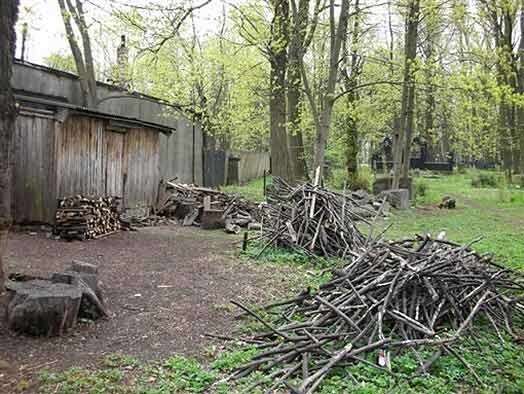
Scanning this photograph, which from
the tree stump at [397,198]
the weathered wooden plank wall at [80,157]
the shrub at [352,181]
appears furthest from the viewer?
the shrub at [352,181]

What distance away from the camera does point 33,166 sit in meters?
9.94

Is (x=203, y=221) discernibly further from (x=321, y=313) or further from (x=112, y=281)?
(x=321, y=313)

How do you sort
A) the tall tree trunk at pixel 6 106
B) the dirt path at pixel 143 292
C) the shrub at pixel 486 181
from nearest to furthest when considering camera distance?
the dirt path at pixel 143 292
the tall tree trunk at pixel 6 106
the shrub at pixel 486 181

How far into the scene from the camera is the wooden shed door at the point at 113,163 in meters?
11.6

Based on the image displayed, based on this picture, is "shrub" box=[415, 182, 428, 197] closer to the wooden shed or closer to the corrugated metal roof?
the corrugated metal roof

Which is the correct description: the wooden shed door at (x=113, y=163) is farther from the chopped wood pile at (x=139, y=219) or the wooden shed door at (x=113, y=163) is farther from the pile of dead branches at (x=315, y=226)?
the pile of dead branches at (x=315, y=226)

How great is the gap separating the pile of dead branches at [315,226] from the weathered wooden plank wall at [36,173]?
429cm

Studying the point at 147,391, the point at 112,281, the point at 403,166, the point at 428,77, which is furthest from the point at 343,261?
the point at 403,166

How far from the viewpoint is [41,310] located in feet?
14.4

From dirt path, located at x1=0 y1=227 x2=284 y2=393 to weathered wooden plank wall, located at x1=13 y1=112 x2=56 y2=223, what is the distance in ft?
1.94

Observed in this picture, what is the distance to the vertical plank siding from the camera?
988 centimetres

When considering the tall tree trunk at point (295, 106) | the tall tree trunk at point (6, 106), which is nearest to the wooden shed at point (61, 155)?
the tall tree trunk at point (295, 106)

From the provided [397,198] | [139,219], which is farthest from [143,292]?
[397,198]

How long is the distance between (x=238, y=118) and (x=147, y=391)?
789 inches
